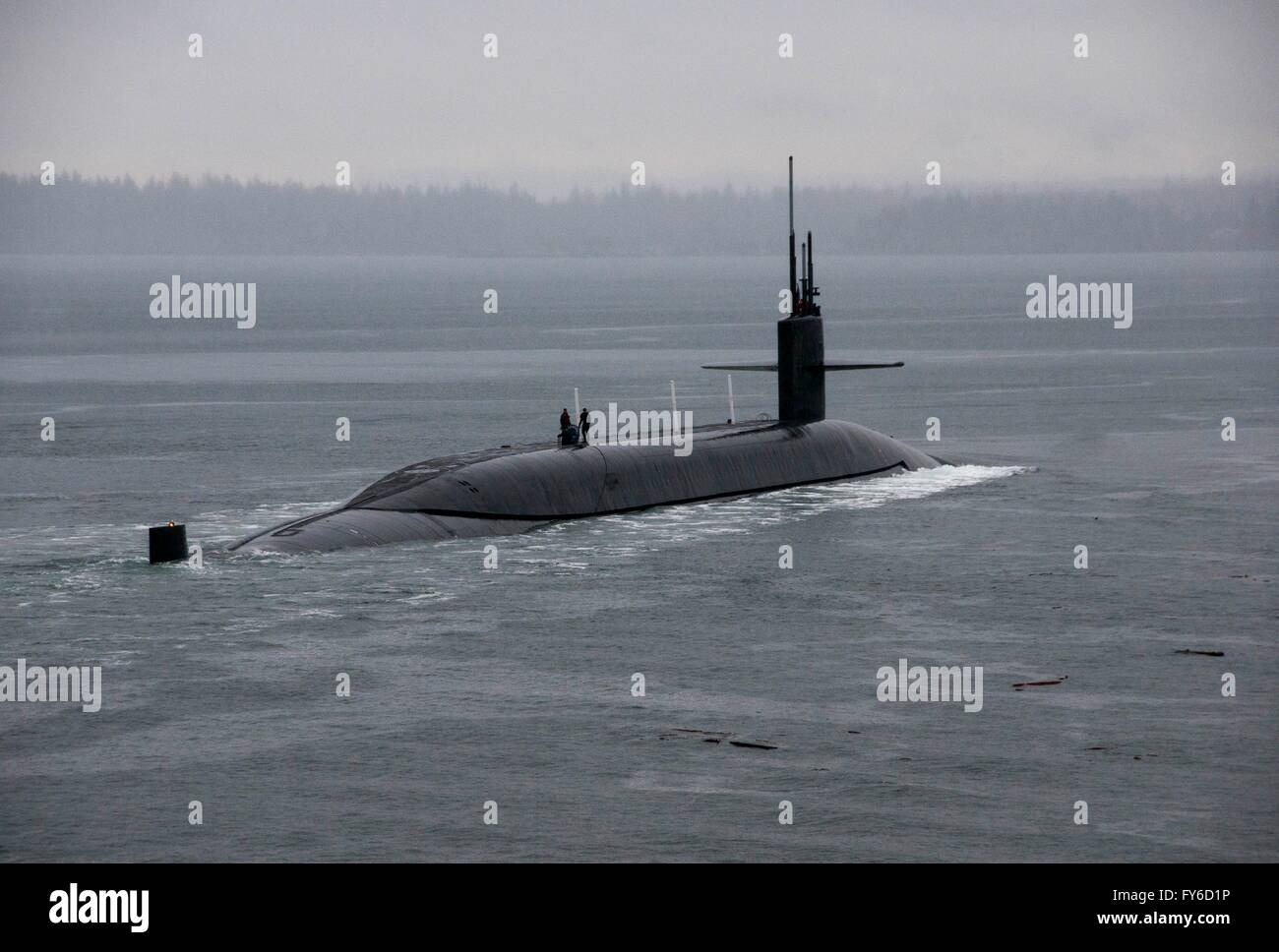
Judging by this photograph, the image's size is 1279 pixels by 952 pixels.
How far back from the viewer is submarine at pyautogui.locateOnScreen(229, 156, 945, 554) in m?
37.4

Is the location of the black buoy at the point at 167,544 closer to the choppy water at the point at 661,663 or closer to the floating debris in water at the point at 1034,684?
the choppy water at the point at 661,663

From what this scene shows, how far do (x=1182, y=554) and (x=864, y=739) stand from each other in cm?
1639

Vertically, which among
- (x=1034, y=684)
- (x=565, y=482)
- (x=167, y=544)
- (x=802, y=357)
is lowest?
(x=1034, y=684)

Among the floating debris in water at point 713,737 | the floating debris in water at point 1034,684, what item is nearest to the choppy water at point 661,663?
the floating debris in water at point 713,737

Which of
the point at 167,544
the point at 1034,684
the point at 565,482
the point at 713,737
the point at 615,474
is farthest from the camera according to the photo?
the point at 615,474

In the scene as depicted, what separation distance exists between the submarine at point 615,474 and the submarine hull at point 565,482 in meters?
0.03

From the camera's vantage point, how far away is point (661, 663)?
91.5ft

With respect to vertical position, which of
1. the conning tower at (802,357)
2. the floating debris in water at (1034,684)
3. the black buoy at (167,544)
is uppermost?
the conning tower at (802,357)

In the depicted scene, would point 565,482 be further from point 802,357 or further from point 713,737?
point 713,737

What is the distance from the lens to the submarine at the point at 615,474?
123 ft

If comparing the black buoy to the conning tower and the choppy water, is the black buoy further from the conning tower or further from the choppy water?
the conning tower

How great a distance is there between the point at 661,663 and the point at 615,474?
575 inches

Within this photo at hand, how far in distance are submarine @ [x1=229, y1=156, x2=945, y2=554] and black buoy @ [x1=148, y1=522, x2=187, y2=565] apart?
126 cm

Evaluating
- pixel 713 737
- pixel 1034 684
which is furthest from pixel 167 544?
pixel 1034 684
